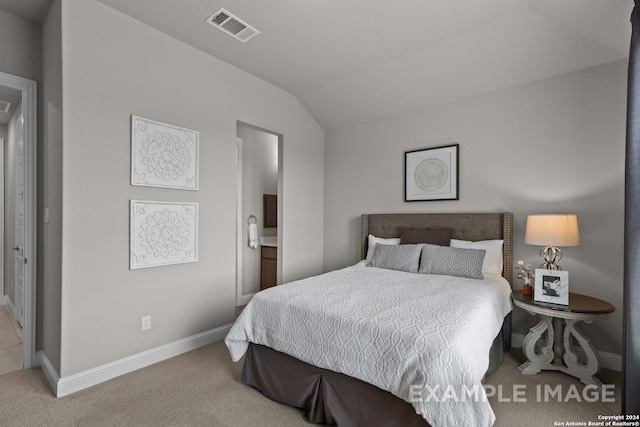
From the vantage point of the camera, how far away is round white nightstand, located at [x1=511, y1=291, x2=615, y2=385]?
2.23 m

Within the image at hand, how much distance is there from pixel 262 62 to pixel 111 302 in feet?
8.61

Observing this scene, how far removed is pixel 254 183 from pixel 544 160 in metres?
3.49

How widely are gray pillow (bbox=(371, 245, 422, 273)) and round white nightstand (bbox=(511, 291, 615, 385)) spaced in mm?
887

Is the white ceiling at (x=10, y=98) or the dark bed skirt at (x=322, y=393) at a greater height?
the white ceiling at (x=10, y=98)

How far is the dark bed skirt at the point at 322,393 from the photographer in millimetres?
1620

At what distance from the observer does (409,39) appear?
9.23 feet

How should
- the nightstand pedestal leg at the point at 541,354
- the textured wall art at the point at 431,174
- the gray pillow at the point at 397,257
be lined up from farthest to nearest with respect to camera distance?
the textured wall art at the point at 431,174
the gray pillow at the point at 397,257
the nightstand pedestal leg at the point at 541,354

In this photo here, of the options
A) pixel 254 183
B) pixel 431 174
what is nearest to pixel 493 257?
pixel 431 174

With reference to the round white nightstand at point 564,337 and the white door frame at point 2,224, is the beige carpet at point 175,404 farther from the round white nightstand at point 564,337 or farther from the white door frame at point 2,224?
the white door frame at point 2,224

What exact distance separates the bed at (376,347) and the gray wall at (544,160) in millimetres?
830

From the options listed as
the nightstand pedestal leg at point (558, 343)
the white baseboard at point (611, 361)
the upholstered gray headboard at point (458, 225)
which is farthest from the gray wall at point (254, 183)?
the white baseboard at point (611, 361)

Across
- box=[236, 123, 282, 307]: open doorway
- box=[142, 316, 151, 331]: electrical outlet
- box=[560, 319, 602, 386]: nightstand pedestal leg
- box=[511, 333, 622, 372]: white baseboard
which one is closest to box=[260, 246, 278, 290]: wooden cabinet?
box=[236, 123, 282, 307]: open doorway

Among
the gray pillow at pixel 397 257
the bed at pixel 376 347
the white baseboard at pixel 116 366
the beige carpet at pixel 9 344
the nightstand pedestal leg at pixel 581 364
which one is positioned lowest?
the beige carpet at pixel 9 344

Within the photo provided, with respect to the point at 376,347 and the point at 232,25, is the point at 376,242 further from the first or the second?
the point at 232,25
